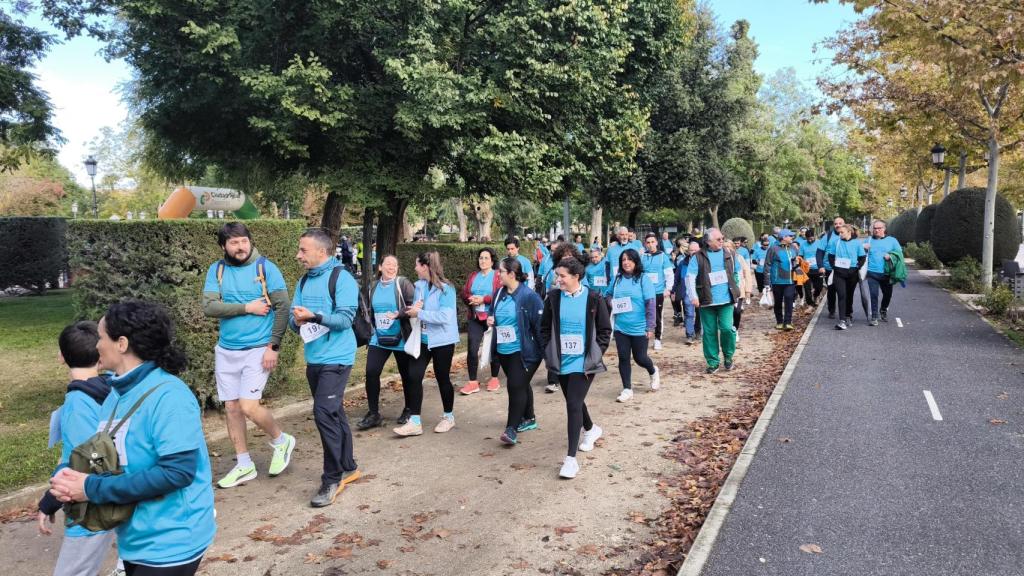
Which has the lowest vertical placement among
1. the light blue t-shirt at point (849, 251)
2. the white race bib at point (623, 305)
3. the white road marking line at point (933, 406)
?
the white road marking line at point (933, 406)

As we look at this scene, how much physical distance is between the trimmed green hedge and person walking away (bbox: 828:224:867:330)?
36.2 feet

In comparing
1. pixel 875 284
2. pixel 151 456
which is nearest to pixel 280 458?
pixel 151 456

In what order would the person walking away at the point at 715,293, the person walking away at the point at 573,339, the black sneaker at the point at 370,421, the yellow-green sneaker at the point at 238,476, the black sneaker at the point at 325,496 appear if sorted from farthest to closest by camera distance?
1. the person walking away at the point at 715,293
2. the black sneaker at the point at 370,421
3. the person walking away at the point at 573,339
4. the yellow-green sneaker at the point at 238,476
5. the black sneaker at the point at 325,496

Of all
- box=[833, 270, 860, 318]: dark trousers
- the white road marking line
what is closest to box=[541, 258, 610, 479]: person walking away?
the white road marking line

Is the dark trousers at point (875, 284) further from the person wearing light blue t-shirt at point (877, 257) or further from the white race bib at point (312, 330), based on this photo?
the white race bib at point (312, 330)

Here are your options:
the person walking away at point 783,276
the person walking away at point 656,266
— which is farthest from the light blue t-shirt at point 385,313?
the person walking away at point 783,276

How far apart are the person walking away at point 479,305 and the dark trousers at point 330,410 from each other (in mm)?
2461

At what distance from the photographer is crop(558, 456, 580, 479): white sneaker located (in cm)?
566

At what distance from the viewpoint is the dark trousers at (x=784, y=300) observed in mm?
13523

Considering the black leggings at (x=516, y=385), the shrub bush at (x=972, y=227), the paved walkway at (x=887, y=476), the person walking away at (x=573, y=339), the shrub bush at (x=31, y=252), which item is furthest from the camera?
the shrub bush at (x=972, y=227)

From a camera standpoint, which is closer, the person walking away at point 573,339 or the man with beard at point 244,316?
the man with beard at point 244,316

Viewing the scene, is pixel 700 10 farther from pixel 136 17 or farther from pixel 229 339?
pixel 229 339

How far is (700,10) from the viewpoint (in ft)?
111

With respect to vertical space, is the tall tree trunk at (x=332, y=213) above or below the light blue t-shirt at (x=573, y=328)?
above
